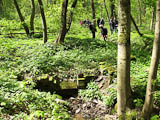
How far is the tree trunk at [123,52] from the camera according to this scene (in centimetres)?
328

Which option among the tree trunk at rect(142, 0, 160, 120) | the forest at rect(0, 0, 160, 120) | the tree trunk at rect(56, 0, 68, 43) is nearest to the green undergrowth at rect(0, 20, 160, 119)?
the forest at rect(0, 0, 160, 120)

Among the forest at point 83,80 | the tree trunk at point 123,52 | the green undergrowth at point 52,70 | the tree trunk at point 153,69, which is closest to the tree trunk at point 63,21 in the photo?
the forest at point 83,80

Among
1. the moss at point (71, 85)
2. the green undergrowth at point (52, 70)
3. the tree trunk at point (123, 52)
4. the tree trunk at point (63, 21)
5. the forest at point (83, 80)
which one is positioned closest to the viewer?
the tree trunk at point (123, 52)

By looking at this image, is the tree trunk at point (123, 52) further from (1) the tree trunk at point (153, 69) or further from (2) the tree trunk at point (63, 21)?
(2) the tree trunk at point (63, 21)

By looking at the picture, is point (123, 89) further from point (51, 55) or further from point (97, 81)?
point (51, 55)

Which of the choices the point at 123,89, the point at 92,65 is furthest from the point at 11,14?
the point at 123,89

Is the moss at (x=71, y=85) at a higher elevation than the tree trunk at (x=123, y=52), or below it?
below

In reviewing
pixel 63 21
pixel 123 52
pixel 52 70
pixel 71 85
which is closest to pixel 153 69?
pixel 123 52

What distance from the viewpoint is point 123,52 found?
3.46 metres

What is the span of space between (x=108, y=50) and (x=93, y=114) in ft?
16.1

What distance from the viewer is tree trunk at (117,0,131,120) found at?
3279mm

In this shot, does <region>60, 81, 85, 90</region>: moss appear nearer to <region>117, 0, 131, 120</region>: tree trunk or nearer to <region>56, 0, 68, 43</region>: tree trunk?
<region>117, 0, 131, 120</region>: tree trunk

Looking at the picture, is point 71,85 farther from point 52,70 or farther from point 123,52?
point 123,52

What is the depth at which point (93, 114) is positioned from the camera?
17.7 ft
